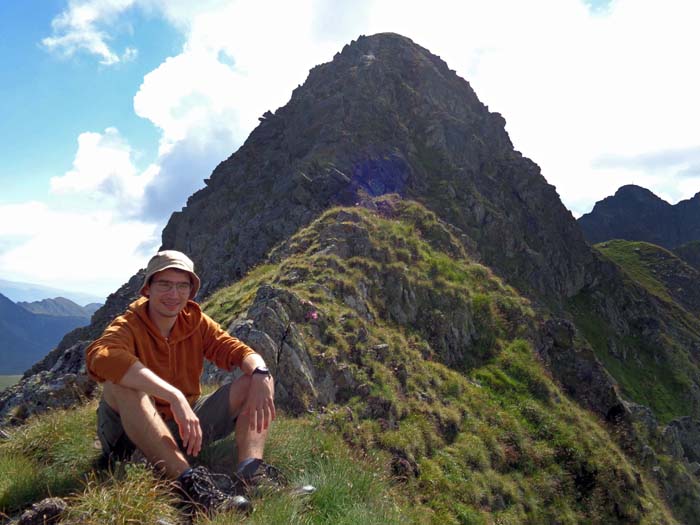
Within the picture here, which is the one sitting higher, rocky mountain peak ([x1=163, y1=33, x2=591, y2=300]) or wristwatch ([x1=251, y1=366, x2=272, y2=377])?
rocky mountain peak ([x1=163, y1=33, x2=591, y2=300])

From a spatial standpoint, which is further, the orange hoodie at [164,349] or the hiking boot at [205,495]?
the orange hoodie at [164,349]

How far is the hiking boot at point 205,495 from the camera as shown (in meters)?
5.05

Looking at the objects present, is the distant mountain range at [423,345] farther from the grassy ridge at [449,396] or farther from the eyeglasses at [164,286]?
the eyeglasses at [164,286]

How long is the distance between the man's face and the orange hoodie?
0.74 feet

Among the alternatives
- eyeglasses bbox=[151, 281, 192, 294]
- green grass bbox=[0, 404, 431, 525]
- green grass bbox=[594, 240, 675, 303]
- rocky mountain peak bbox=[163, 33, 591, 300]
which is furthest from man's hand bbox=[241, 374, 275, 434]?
green grass bbox=[594, 240, 675, 303]

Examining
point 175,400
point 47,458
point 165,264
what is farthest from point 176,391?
point 47,458

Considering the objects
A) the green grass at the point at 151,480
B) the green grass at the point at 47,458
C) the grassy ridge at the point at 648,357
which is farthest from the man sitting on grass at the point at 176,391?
the grassy ridge at the point at 648,357

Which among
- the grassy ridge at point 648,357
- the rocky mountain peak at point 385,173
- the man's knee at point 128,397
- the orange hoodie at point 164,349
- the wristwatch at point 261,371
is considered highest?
the rocky mountain peak at point 385,173

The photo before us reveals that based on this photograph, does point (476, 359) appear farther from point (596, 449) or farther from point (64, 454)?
point (64, 454)

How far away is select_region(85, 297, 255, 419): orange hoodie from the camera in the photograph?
5895mm

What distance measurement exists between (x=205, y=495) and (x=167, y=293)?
2.78 metres

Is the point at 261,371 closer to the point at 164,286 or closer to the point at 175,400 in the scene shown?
the point at 175,400

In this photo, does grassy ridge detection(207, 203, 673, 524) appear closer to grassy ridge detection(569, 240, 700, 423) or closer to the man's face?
the man's face

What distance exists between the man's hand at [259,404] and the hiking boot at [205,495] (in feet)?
3.21
